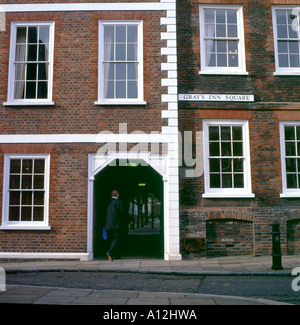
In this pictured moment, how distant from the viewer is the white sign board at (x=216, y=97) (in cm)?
1135

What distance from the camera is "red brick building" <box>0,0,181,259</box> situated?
10844mm

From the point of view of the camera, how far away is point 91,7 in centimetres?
1163

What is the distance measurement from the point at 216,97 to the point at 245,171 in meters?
2.36

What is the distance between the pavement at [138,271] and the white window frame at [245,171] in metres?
1.78

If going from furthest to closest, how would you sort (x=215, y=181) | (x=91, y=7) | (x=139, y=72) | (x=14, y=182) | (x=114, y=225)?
(x=91, y=7), (x=139, y=72), (x=215, y=181), (x=14, y=182), (x=114, y=225)

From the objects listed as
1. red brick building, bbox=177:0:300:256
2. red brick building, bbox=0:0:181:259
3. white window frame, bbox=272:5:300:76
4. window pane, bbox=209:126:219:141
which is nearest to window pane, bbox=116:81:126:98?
red brick building, bbox=0:0:181:259

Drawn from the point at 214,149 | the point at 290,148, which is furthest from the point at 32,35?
the point at 290,148

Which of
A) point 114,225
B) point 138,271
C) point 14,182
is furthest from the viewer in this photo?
point 14,182

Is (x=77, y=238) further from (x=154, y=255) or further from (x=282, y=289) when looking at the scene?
(x=282, y=289)

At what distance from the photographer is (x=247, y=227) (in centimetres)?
1102

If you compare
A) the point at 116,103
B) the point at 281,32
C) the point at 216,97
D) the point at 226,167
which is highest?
the point at 281,32

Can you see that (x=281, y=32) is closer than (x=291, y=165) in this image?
No

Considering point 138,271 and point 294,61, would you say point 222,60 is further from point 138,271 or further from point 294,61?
point 138,271
